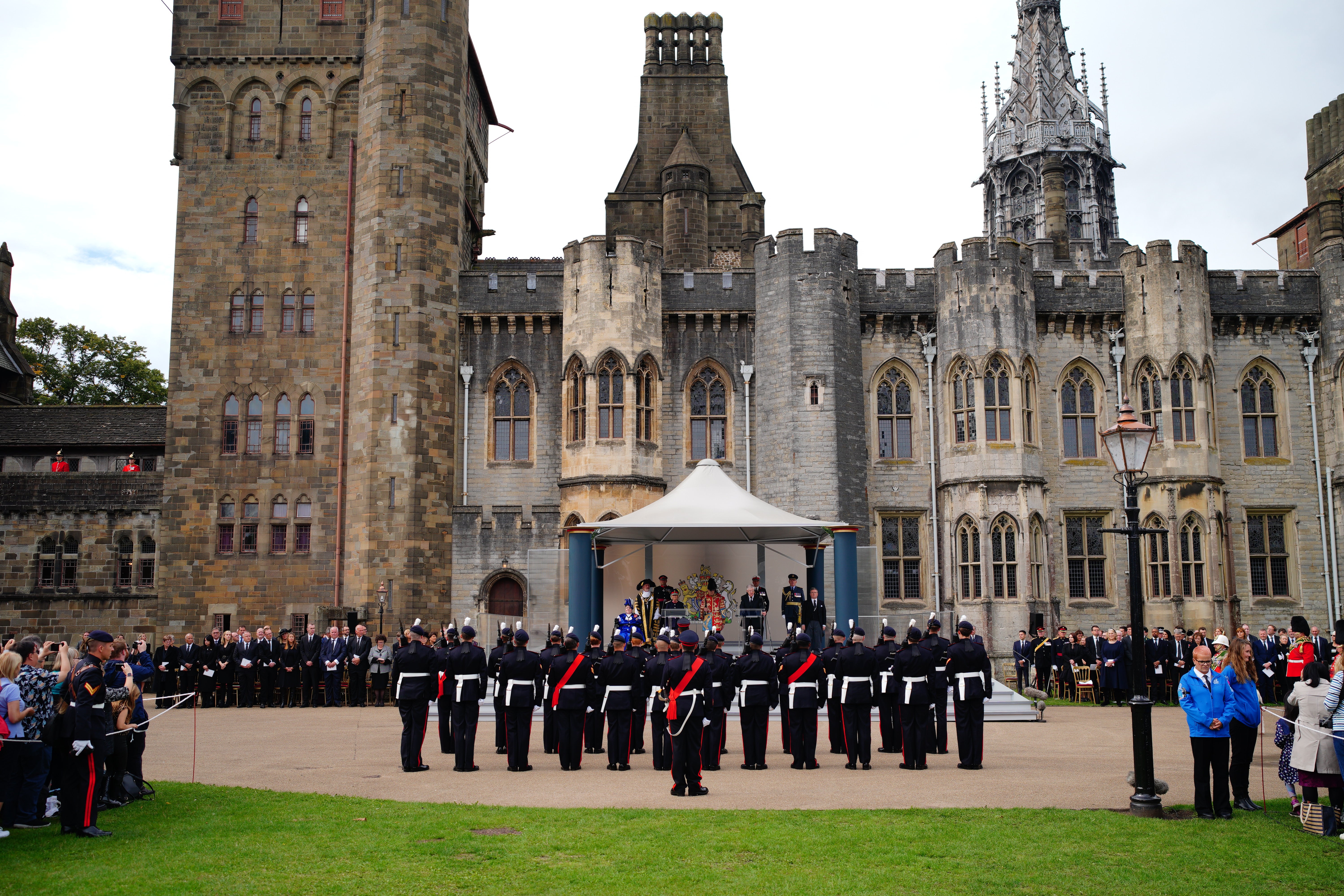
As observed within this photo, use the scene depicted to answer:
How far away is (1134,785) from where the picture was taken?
11.5m

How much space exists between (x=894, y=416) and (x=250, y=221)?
739 inches

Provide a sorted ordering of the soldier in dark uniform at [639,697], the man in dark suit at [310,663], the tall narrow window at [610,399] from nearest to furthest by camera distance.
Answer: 1. the soldier in dark uniform at [639,697]
2. the man in dark suit at [310,663]
3. the tall narrow window at [610,399]

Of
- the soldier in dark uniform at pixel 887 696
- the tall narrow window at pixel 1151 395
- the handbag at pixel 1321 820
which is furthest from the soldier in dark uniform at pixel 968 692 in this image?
the tall narrow window at pixel 1151 395

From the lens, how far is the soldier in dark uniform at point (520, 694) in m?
14.3

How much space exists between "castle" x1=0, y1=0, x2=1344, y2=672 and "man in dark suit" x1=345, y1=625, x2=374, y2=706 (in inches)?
180

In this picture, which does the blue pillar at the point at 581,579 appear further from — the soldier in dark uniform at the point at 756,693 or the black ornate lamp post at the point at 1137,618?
the black ornate lamp post at the point at 1137,618

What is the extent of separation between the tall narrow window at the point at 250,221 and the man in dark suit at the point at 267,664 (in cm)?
1296

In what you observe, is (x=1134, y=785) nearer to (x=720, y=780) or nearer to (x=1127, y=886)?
(x=1127, y=886)

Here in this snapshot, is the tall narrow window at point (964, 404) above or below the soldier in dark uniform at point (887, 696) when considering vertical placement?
above

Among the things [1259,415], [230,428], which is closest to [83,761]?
[230,428]

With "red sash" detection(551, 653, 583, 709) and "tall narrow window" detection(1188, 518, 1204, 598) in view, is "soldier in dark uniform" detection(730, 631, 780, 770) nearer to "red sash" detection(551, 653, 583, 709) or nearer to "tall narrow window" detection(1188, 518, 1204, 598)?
"red sash" detection(551, 653, 583, 709)

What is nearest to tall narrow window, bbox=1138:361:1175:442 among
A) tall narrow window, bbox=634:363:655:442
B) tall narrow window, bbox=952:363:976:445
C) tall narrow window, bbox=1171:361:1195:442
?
tall narrow window, bbox=1171:361:1195:442

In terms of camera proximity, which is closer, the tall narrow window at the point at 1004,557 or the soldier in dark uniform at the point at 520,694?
the soldier in dark uniform at the point at 520,694

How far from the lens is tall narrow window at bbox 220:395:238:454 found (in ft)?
102
